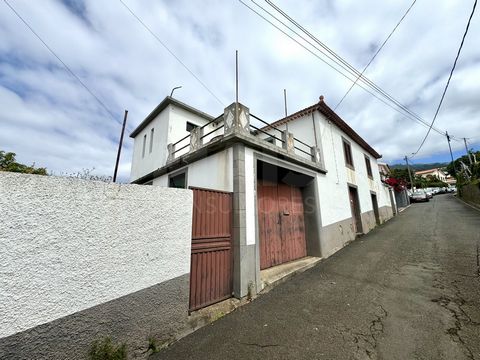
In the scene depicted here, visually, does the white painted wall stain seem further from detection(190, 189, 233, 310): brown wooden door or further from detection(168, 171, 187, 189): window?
detection(168, 171, 187, 189): window

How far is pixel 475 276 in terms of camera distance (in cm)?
462

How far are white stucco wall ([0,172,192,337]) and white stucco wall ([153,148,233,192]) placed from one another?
7.16 feet

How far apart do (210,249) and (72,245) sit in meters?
2.36

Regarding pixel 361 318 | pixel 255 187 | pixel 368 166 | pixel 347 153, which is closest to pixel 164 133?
pixel 255 187

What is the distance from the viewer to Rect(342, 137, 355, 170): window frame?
11.0 metres

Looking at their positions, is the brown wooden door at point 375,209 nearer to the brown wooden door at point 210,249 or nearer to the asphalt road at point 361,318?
the asphalt road at point 361,318

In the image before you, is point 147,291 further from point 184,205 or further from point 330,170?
point 330,170

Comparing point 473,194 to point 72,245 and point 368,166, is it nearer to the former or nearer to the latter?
point 368,166

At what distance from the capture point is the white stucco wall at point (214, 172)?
5195 mm

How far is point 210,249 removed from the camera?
4176 millimetres

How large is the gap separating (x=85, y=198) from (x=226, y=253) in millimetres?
2906

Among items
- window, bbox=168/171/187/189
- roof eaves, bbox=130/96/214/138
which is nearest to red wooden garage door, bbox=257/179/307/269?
window, bbox=168/171/187/189

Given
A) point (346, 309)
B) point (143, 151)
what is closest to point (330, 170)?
point (346, 309)

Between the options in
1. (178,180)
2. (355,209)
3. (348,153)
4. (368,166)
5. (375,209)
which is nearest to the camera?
(178,180)
